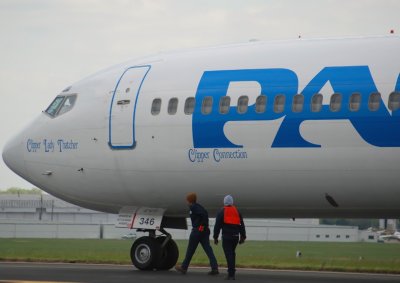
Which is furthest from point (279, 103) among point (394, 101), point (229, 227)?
point (229, 227)

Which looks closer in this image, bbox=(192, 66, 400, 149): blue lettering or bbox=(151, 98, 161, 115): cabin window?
bbox=(192, 66, 400, 149): blue lettering

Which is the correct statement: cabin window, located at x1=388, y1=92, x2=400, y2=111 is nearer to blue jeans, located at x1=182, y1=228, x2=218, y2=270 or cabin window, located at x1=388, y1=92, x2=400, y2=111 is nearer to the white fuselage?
the white fuselage

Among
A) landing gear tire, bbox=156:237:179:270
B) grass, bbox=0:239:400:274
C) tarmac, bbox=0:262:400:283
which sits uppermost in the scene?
landing gear tire, bbox=156:237:179:270

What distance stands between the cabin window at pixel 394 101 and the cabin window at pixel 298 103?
182 cm

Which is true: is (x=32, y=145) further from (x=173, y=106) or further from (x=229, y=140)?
(x=229, y=140)

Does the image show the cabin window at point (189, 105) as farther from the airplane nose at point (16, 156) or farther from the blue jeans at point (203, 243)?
the airplane nose at point (16, 156)

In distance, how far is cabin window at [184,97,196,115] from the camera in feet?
71.9

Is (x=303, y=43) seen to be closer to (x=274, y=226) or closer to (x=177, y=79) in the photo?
(x=177, y=79)

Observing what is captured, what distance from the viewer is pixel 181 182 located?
22.1 m

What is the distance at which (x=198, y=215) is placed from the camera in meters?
21.8

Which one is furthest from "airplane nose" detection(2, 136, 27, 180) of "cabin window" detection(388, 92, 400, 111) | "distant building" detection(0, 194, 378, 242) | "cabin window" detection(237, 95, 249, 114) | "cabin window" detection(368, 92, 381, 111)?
"distant building" detection(0, 194, 378, 242)

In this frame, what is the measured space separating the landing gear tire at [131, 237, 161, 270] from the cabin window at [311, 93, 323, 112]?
5.21 metres

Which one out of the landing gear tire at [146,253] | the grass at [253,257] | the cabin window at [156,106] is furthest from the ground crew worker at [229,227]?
the grass at [253,257]

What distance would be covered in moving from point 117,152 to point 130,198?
3.77ft
